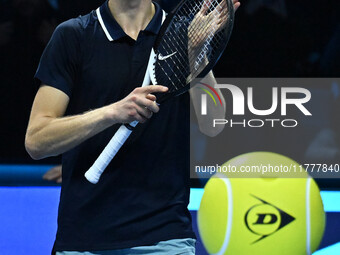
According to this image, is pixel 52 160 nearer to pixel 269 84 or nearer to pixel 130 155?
pixel 269 84

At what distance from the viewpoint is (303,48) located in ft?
15.3

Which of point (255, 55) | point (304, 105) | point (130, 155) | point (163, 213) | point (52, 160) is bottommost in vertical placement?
point (163, 213)

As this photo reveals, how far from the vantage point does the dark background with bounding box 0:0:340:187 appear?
4.59 metres

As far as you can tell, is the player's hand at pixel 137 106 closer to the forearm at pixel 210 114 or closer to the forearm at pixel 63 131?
the forearm at pixel 63 131

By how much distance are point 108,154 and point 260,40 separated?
298 cm

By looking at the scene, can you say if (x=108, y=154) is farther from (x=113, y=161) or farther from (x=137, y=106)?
(x=137, y=106)

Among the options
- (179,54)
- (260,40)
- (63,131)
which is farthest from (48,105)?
(260,40)

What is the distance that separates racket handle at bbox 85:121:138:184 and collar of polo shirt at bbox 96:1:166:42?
0.83 ft

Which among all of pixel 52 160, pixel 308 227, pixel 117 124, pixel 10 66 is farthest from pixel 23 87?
pixel 117 124

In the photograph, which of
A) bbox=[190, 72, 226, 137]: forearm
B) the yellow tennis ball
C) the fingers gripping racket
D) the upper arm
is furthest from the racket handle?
the yellow tennis ball

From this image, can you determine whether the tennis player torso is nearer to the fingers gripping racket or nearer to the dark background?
the fingers gripping racket

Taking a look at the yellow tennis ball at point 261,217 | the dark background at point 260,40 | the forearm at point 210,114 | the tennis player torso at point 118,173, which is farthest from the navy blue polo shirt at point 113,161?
the dark background at point 260,40

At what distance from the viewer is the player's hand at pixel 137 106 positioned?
169cm

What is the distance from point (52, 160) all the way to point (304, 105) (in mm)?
1744
